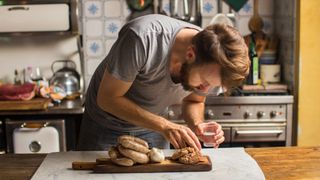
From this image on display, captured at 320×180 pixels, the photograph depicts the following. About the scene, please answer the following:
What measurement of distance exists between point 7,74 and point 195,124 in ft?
5.59

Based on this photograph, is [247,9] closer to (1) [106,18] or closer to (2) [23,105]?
(1) [106,18]

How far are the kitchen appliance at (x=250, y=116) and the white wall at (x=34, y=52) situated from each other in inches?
32.0

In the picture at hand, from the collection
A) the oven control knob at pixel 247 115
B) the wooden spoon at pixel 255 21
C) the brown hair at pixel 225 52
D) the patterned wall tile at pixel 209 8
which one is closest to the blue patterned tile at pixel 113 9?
the patterned wall tile at pixel 209 8

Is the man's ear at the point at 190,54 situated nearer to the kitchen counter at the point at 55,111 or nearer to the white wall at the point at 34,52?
the kitchen counter at the point at 55,111

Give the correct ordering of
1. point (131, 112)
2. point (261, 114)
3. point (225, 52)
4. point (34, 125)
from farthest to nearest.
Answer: point (261, 114), point (34, 125), point (131, 112), point (225, 52)

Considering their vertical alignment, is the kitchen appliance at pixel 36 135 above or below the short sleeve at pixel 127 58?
below

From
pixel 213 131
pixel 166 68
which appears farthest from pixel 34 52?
pixel 213 131

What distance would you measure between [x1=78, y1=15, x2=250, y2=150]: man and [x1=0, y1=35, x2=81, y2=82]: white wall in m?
1.41

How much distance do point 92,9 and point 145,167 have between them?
A: 5.70ft

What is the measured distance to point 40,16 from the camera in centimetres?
262

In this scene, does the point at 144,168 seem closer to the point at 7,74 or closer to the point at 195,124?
the point at 195,124

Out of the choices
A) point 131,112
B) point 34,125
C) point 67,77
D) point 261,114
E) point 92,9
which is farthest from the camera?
point 92,9

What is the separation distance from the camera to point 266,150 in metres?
1.60

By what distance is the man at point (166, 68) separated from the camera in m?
1.33
